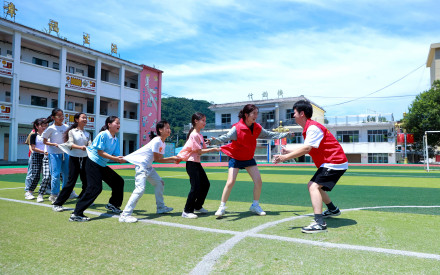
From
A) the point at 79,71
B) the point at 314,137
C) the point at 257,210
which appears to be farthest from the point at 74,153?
the point at 79,71

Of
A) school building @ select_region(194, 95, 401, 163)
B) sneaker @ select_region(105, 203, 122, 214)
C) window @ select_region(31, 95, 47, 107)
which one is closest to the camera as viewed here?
sneaker @ select_region(105, 203, 122, 214)

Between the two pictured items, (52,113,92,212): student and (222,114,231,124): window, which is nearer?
(52,113,92,212): student

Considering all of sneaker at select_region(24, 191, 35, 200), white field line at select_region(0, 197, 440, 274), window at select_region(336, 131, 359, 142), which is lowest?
sneaker at select_region(24, 191, 35, 200)

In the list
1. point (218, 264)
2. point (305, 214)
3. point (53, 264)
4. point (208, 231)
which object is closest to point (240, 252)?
point (218, 264)

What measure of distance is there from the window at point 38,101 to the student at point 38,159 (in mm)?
25458

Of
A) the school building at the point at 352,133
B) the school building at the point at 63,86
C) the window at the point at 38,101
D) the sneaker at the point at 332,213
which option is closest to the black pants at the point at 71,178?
the sneaker at the point at 332,213

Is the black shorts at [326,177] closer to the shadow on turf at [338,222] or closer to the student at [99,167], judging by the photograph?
the shadow on turf at [338,222]

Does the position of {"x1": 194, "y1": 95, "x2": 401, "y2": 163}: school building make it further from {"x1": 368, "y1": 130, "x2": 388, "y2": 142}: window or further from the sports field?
the sports field

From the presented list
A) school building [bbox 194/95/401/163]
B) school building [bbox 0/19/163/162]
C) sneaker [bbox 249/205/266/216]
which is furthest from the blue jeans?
school building [bbox 194/95/401/163]

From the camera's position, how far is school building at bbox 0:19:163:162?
83.6 feet

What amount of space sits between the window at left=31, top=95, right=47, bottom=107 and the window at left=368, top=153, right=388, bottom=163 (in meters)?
39.8

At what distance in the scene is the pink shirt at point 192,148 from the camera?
5.12m

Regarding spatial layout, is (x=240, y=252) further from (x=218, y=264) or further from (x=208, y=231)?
(x=208, y=231)

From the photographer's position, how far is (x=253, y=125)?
516 cm
